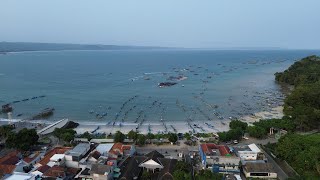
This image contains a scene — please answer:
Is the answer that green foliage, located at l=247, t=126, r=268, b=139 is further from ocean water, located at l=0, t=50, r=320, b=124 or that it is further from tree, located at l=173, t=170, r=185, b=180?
tree, located at l=173, t=170, r=185, b=180

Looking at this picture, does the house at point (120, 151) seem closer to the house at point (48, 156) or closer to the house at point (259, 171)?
the house at point (48, 156)

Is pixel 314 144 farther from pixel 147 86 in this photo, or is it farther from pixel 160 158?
pixel 147 86

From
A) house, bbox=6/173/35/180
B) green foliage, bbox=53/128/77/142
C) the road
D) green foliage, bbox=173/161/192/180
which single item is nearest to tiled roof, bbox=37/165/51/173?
house, bbox=6/173/35/180

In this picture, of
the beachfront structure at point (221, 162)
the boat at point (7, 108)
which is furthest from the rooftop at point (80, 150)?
the boat at point (7, 108)

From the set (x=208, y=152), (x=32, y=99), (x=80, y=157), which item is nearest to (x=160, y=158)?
(x=208, y=152)

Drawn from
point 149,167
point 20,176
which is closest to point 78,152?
point 20,176
